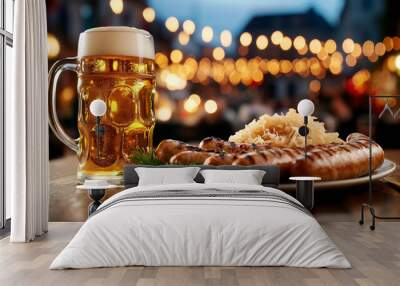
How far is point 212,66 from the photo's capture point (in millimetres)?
7270

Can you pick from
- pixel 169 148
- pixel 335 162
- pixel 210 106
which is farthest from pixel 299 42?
pixel 169 148

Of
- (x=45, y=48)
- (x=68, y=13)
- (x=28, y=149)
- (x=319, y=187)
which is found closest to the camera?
(x=28, y=149)

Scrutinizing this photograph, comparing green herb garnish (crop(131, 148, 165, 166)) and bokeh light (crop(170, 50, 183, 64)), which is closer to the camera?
green herb garnish (crop(131, 148, 165, 166))

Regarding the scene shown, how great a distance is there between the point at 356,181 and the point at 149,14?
276 centimetres

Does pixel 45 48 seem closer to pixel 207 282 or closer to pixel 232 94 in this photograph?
pixel 232 94

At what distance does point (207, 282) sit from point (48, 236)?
8.10ft

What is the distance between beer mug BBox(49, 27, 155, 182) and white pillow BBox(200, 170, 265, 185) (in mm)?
683

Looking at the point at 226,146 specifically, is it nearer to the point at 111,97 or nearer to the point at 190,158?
the point at 190,158

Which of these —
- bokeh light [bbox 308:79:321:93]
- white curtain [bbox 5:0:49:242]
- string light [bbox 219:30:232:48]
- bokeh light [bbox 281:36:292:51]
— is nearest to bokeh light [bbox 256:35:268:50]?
bokeh light [bbox 281:36:292:51]

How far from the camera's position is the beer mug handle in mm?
6375

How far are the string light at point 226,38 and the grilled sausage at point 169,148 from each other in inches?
46.8

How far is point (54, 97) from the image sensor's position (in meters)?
6.36

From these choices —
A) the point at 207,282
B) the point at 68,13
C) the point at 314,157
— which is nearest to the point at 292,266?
the point at 207,282

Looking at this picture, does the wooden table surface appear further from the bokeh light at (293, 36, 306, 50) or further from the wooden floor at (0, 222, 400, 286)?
the wooden floor at (0, 222, 400, 286)
